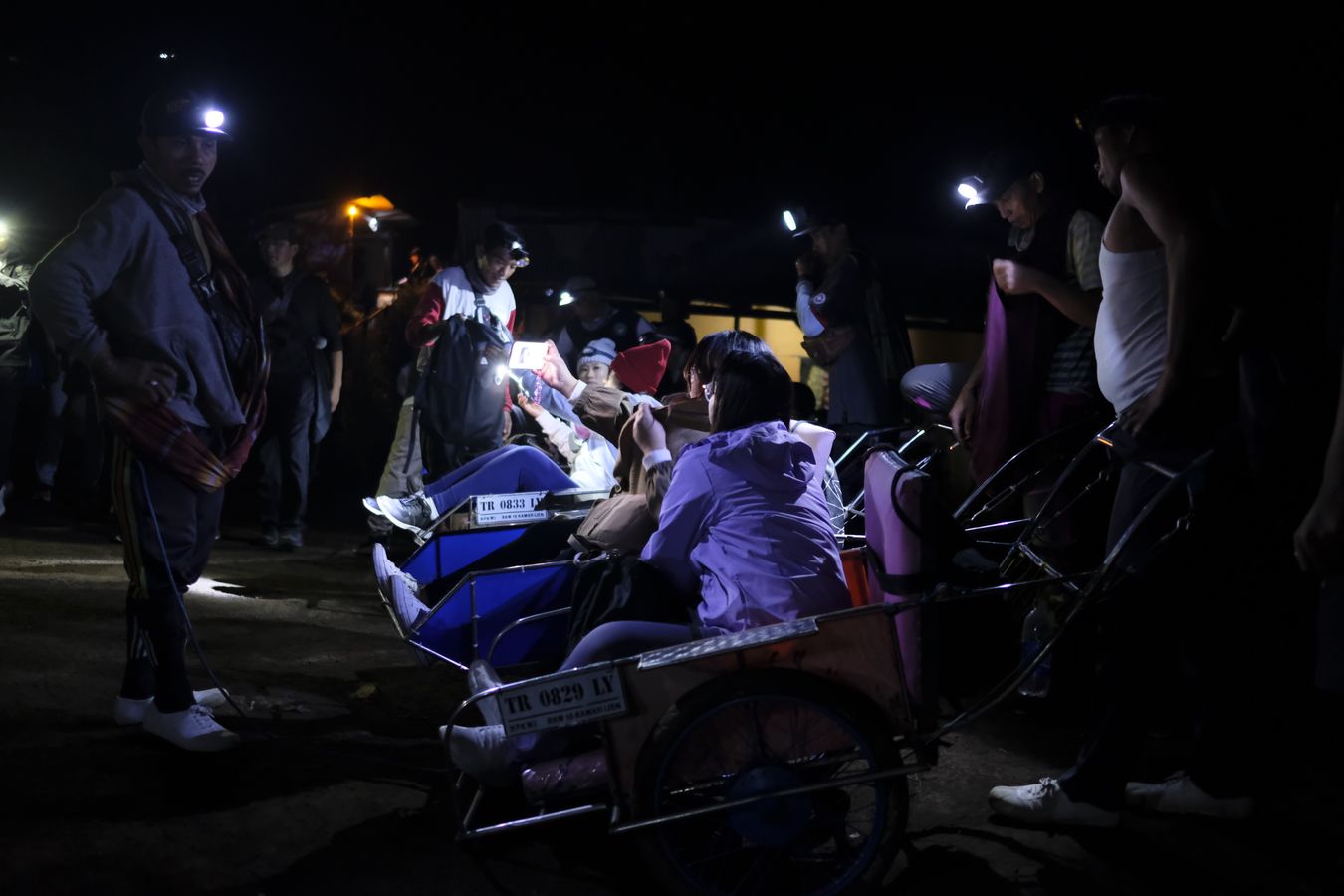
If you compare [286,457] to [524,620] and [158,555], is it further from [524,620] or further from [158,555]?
[524,620]

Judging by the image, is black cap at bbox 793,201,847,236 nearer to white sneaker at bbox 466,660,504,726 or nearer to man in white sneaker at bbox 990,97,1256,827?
man in white sneaker at bbox 990,97,1256,827

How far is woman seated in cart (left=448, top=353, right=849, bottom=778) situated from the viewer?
323 centimetres

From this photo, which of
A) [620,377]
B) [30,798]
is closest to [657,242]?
[620,377]

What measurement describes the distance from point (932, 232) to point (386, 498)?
10.7m

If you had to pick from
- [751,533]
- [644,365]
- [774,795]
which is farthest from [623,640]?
[644,365]

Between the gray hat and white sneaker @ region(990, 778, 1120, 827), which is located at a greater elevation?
the gray hat

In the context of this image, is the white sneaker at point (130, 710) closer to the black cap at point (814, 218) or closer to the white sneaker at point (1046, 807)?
the white sneaker at point (1046, 807)

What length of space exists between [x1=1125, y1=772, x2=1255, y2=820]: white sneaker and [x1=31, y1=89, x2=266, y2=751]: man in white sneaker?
3380mm

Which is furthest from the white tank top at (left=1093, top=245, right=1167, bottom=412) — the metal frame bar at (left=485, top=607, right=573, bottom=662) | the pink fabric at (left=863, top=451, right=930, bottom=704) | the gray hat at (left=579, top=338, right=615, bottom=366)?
the gray hat at (left=579, top=338, right=615, bottom=366)

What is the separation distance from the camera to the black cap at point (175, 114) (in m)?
4.05

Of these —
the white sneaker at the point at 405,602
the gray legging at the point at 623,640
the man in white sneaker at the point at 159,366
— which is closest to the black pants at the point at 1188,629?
the gray legging at the point at 623,640

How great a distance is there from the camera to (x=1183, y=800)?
11.8ft

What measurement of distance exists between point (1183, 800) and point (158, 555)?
3841 millimetres

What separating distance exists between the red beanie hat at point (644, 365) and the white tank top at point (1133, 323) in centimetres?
346
